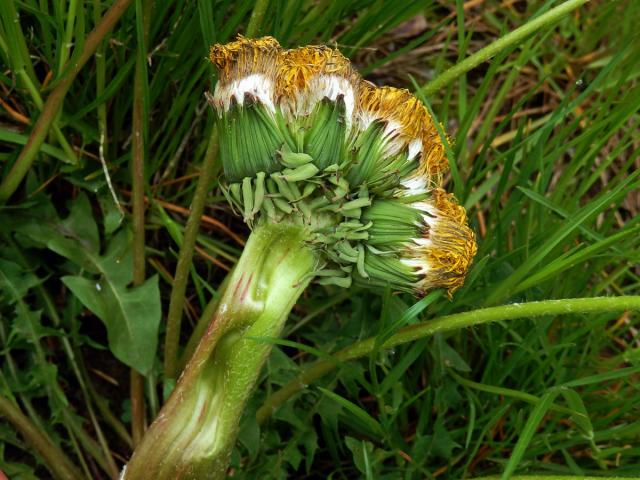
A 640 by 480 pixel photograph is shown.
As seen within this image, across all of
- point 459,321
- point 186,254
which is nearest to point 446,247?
point 459,321

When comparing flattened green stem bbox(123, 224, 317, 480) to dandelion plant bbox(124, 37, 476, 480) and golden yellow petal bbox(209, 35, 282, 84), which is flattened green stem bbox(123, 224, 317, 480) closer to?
dandelion plant bbox(124, 37, 476, 480)

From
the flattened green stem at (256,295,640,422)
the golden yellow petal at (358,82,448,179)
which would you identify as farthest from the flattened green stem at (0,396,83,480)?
the golden yellow petal at (358,82,448,179)

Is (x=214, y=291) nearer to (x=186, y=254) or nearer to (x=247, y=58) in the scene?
(x=186, y=254)

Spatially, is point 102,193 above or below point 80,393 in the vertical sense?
above

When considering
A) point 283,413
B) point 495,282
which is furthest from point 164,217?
point 495,282

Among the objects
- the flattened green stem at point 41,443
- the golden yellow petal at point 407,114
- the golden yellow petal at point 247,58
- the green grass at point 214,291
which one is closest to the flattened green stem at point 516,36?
the green grass at point 214,291

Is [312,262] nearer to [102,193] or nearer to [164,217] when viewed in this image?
[164,217]

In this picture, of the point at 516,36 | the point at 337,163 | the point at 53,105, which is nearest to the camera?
the point at 337,163
